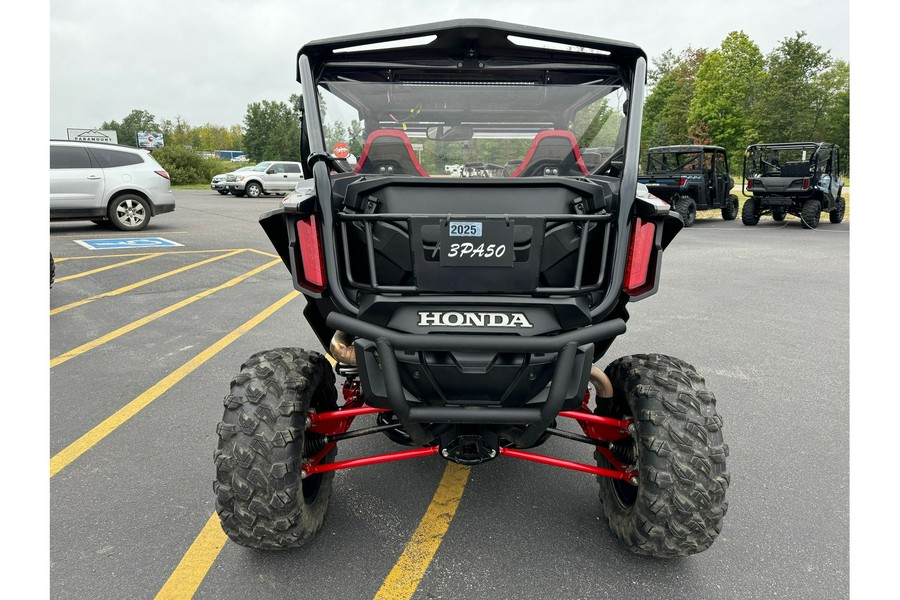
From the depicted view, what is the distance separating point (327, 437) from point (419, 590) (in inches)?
30.2

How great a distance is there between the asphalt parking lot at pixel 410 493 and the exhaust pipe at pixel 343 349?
0.79m

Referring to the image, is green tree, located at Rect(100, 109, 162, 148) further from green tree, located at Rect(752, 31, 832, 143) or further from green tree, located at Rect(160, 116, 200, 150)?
green tree, located at Rect(752, 31, 832, 143)

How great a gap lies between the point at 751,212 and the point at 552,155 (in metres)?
16.1

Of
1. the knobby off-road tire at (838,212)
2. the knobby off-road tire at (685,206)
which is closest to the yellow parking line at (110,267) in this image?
the knobby off-road tire at (685,206)

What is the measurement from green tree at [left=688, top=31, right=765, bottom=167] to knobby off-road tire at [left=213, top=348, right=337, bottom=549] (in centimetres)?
Answer: 5066

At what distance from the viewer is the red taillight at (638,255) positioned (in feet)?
7.41

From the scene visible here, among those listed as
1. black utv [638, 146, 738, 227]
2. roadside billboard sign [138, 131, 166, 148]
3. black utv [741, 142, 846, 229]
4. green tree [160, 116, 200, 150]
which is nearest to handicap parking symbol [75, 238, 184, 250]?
black utv [638, 146, 738, 227]

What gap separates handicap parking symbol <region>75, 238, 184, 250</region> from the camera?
10.4 meters

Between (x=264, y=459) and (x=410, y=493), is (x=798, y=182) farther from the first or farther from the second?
(x=264, y=459)

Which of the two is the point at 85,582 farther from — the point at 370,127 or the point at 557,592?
the point at 370,127

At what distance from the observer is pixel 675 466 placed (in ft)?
7.06

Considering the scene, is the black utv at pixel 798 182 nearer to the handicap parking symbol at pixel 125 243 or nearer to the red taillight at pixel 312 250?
the handicap parking symbol at pixel 125 243

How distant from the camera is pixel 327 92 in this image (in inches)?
101

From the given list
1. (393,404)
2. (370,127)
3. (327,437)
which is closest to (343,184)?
(370,127)
